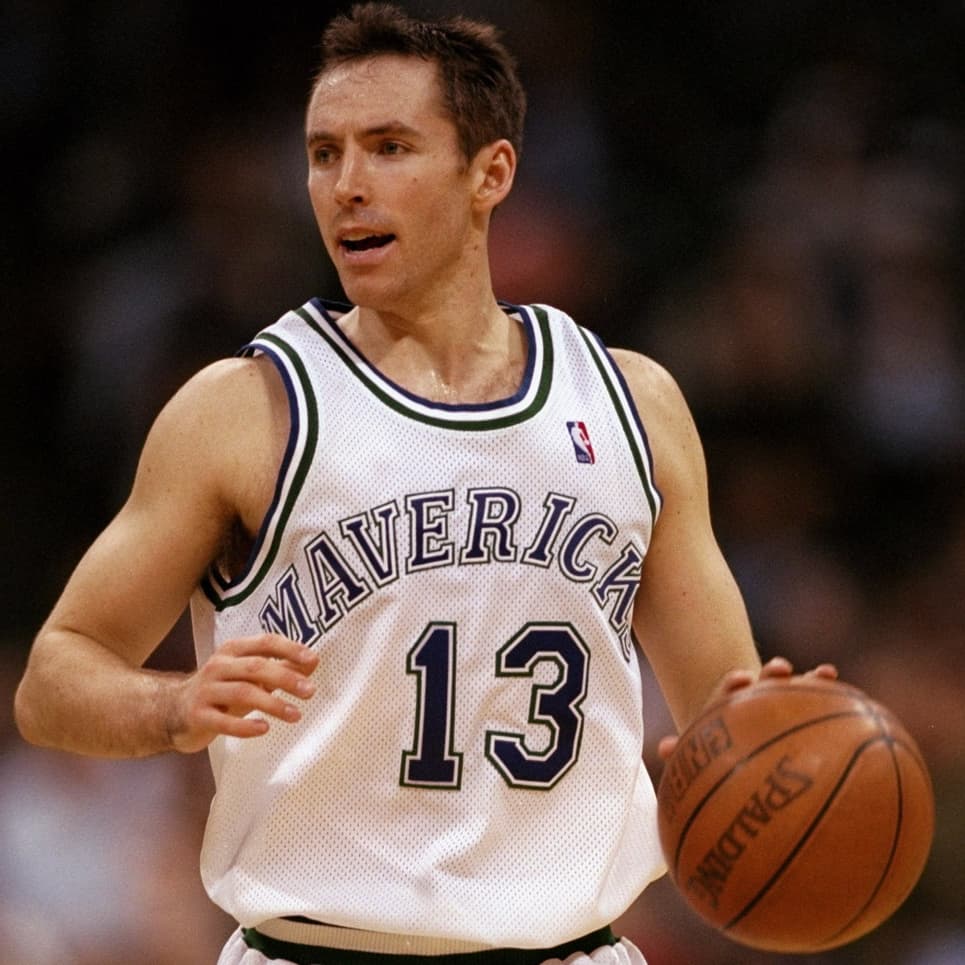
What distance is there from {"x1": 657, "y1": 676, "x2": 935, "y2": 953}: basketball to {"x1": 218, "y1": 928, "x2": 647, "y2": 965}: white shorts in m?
0.51

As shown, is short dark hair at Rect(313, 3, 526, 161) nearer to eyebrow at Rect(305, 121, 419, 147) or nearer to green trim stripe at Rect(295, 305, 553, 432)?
eyebrow at Rect(305, 121, 419, 147)

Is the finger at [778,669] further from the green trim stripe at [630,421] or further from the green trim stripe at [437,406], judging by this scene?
the green trim stripe at [437,406]

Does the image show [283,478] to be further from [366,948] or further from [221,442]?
[366,948]

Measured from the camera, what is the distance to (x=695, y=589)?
421 centimetres

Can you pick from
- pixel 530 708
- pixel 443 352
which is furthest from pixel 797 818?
pixel 443 352

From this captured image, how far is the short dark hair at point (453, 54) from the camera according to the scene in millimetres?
4234

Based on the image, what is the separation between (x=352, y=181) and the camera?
408 centimetres

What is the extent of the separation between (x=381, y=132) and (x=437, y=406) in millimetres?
630

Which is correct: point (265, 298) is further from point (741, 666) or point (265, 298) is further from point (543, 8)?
point (741, 666)

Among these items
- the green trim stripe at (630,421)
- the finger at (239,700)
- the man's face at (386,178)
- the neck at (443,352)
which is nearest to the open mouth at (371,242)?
the man's face at (386,178)

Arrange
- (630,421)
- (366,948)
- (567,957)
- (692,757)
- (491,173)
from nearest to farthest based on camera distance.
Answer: (692,757) → (366,948) → (567,957) → (630,421) → (491,173)

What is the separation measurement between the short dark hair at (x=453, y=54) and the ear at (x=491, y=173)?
2 cm

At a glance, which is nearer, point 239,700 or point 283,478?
point 239,700

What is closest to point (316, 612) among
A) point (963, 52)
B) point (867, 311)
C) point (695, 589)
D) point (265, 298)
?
point (695, 589)
